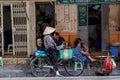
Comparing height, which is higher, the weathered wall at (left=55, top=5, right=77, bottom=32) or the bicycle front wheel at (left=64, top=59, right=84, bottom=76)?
the weathered wall at (left=55, top=5, right=77, bottom=32)

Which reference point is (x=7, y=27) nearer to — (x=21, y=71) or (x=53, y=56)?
(x=21, y=71)

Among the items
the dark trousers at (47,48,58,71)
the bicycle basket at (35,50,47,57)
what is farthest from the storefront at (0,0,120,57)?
the dark trousers at (47,48,58,71)

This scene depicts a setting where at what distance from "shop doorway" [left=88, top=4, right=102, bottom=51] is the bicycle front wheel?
296 cm

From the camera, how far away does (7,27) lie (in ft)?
55.5

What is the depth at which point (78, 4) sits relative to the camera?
16.5 meters

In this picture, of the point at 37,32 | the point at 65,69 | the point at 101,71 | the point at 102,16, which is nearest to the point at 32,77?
the point at 65,69

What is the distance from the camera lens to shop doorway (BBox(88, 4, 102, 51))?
17.3 metres


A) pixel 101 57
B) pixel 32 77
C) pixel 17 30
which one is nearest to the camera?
pixel 32 77

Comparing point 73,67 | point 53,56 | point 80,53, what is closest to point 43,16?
point 80,53

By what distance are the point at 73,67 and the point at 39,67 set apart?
1.27 meters

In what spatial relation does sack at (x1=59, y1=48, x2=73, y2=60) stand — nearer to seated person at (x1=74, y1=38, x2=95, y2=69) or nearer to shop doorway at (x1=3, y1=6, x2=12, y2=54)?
seated person at (x1=74, y1=38, x2=95, y2=69)

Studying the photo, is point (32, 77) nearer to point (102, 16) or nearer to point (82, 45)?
point (82, 45)

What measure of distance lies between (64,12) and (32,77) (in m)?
3.77

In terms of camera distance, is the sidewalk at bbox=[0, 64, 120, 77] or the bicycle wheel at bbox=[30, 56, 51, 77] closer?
the bicycle wheel at bbox=[30, 56, 51, 77]
